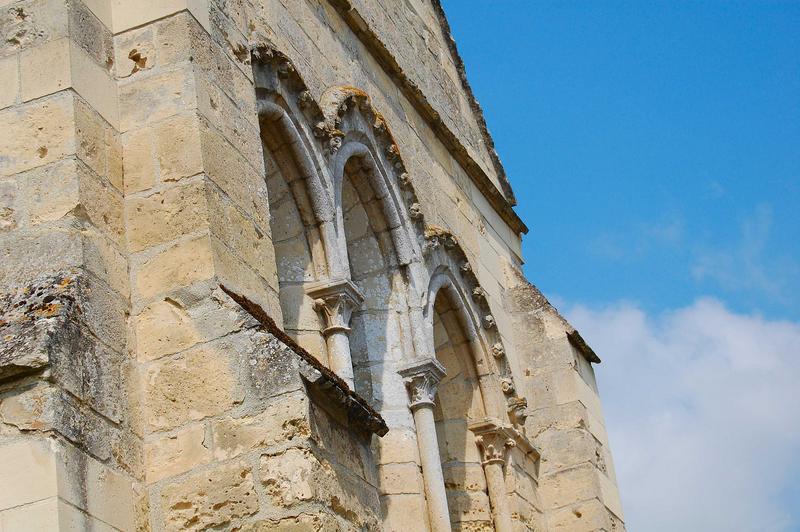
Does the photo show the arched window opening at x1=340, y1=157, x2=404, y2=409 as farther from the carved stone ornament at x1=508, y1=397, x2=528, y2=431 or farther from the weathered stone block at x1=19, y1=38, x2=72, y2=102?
the weathered stone block at x1=19, y1=38, x2=72, y2=102

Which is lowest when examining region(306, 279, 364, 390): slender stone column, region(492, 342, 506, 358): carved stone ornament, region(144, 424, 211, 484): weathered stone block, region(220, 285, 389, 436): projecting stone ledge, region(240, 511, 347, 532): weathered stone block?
region(240, 511, 347, 532): weathered stone block

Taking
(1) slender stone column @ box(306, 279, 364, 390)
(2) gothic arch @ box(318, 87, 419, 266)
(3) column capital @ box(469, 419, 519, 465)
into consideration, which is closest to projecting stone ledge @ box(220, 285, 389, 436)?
(1) slender stone column @ box(306, 279, 364, 390)

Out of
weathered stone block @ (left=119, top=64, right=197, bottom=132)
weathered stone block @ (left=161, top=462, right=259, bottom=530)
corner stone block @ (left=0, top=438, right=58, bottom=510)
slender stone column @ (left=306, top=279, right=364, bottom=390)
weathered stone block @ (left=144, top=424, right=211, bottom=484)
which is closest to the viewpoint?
corner stone block @ (left=0, top=438, right=58, bottom=510)

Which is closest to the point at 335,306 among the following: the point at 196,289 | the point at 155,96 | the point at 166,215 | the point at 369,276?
the point at 369,276

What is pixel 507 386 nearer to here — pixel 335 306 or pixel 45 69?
pixel 335 306

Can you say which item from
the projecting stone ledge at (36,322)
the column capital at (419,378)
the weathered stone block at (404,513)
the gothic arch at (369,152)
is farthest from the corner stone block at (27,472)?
the column capital at (419,378)

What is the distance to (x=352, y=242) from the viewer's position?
357 inches

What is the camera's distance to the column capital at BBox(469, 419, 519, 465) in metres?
9.72

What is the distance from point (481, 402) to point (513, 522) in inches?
36.6

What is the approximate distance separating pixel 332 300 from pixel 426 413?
1190mm

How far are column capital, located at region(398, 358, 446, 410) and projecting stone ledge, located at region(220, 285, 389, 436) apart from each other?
3.02 metres

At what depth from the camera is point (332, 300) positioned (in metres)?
7.76

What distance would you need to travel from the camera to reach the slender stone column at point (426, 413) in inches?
325

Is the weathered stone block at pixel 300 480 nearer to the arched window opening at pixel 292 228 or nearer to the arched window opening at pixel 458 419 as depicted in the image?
the arched window opening at pixel 292 228
